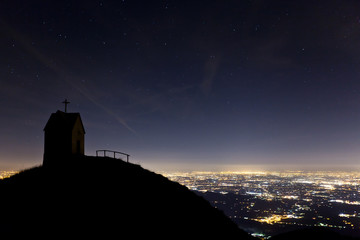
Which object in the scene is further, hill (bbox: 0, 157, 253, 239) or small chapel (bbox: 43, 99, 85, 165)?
small chapel (bbox: 43, 99, 85, 165)

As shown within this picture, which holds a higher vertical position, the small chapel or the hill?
the small chapel

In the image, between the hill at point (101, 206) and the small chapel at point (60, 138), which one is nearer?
the hill at point (101, 206)

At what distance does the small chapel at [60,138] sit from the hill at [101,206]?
2.95 m

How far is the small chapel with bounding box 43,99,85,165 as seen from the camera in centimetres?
2706

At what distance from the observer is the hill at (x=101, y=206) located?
44.2 ft

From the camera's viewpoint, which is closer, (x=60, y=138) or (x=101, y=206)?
(x=101, y=206)

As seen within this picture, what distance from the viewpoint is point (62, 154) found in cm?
2703

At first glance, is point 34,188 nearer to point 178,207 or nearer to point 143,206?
point 143,206

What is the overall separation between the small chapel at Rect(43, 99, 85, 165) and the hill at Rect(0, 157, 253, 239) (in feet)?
9.68

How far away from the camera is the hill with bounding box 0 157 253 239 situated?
1348 centimetres

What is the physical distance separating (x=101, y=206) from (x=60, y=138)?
1540 centimetres

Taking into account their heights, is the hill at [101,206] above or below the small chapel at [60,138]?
below

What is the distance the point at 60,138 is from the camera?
27484mm

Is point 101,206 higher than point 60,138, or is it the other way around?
point 60,138
